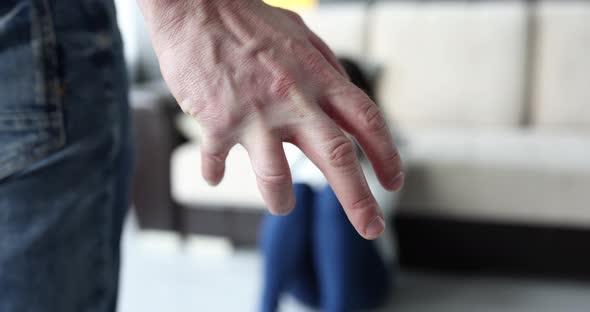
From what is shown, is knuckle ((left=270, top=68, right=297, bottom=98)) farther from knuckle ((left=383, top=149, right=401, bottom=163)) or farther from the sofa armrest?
the sofa armrest

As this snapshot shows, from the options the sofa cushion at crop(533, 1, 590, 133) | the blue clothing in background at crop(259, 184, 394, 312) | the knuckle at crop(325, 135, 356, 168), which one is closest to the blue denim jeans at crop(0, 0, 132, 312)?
the knuckle at crop(325, 135, 356, 168)

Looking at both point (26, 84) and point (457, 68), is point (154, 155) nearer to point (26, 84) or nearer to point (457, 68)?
point (457, 68)

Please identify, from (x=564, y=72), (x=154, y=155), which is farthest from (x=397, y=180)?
(x=564, y=72)

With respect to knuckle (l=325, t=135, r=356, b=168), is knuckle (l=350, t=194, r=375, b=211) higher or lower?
lower

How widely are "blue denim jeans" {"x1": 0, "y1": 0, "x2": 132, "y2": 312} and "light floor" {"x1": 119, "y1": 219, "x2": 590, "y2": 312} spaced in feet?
3.66

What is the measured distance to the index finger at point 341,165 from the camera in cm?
31

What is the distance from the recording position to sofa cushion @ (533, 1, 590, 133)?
6.73ft

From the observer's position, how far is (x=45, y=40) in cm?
46

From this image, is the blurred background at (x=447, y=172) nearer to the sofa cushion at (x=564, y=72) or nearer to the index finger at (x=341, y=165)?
the sofa cushion at (x=564, y=72)

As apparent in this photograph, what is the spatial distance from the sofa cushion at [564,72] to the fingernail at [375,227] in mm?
1968

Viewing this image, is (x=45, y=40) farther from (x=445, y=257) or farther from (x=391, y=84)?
(x=391, y=84)

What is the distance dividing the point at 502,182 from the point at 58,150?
4.50ft

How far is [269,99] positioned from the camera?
31 cm

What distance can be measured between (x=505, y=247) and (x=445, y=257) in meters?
0.18
